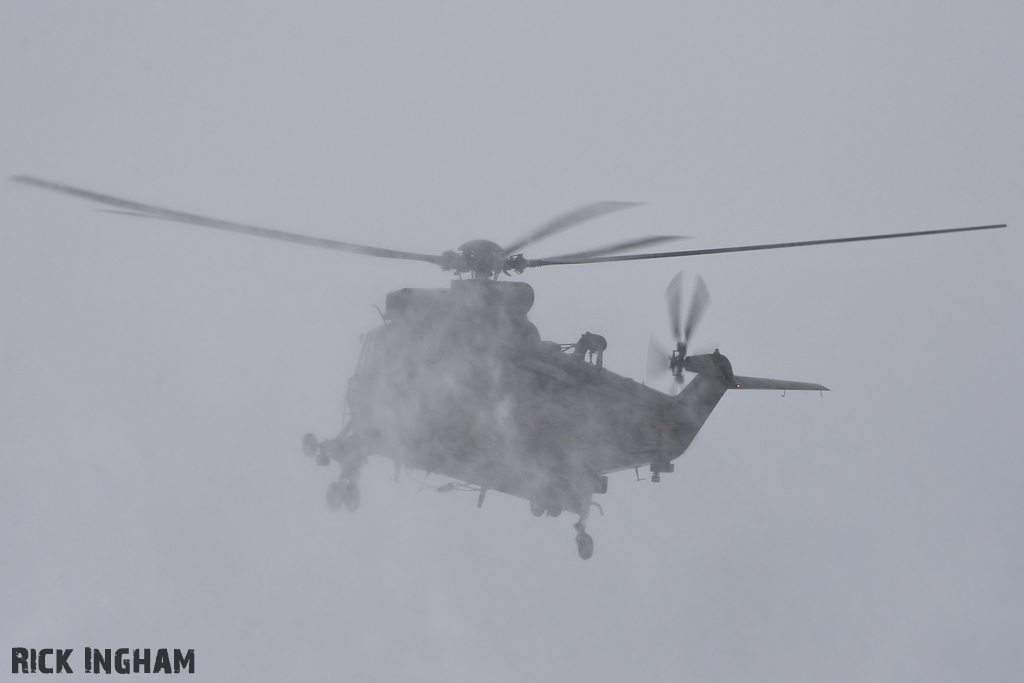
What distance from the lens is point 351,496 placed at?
17656 mm

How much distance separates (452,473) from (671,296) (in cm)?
678

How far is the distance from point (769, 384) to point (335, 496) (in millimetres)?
10650

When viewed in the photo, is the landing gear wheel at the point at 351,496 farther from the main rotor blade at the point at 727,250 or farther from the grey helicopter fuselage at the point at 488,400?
the main rotor blade at the point at 727,250

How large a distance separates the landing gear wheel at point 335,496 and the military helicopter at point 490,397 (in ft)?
0.07

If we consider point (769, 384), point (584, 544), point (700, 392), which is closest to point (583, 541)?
point (584, 544)

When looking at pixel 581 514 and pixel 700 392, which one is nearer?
pixel 581 514

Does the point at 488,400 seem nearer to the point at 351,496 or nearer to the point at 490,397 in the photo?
the point at 490,397

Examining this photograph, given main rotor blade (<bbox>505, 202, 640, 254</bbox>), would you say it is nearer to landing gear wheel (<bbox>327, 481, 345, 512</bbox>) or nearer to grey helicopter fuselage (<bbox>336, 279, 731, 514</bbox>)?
grey helicopter fuselage (<bbox>336, 279, 731, 514</bbox>)

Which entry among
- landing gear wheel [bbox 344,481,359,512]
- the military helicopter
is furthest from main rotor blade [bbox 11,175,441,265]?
landing gear wheel [bbox 344,481,359,512]

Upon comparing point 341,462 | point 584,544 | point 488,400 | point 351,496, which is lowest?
point 584,544

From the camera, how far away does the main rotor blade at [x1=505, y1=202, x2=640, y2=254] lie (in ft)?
49.1

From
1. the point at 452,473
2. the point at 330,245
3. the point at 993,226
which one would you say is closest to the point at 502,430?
the point at 452,473

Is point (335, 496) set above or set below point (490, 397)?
below

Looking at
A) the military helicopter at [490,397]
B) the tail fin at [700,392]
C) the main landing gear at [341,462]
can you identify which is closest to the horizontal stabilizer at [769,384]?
the tail fin at [700,392]
